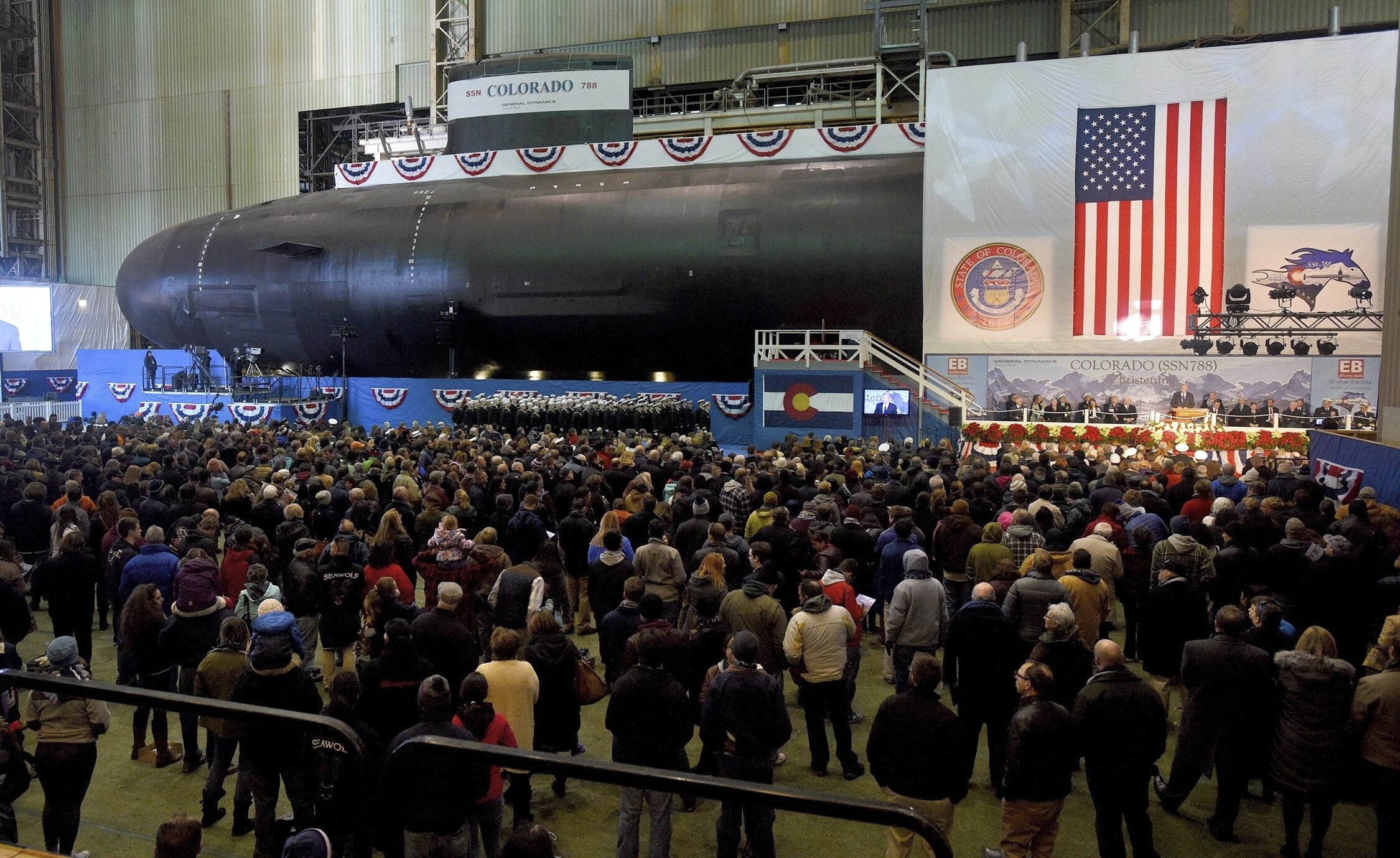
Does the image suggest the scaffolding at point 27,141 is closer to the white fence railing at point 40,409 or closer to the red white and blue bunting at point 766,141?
the white fence railing at point 40,409

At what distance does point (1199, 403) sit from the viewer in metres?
21.0

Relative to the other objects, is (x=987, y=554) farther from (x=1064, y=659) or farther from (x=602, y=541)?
(x=602, y=541)

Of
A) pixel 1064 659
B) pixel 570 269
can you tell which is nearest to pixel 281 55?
pixel 570 269

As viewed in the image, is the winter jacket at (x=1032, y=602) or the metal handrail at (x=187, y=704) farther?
the winter jacket at (x=1032, y=602)

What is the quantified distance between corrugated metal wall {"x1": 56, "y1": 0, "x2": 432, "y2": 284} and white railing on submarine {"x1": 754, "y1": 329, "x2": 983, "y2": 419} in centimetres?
2088

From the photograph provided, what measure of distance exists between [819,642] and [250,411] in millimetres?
22232

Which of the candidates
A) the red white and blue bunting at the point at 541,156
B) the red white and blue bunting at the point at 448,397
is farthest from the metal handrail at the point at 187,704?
the red white and blue bunting at the point at 541,156

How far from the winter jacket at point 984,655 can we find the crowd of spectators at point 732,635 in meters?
0.02

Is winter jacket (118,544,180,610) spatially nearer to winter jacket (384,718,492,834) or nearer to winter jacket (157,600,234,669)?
winter jacket (157,600,234,669)

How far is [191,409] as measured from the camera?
1019 inches

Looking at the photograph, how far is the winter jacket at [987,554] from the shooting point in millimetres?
7477

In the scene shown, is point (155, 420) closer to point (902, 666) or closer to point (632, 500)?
point (632, 500)

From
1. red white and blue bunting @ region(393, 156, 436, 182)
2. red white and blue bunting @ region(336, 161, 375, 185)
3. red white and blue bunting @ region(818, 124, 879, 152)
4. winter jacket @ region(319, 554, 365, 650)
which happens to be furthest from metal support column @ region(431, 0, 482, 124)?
winter jacket @ region(319, 554, 365, 650)

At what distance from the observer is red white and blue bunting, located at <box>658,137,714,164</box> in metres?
25.7
